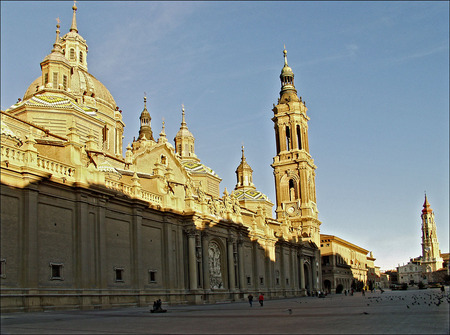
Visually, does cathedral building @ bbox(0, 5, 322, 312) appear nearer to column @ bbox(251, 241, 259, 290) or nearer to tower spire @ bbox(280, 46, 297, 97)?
column @ bbox(251, 241, 259, 290)

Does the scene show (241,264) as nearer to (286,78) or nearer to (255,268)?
(255,268)

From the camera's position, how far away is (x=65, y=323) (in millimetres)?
20609

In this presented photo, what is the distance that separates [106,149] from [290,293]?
33930 millimetres

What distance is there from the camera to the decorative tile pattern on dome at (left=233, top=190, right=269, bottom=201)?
Result: 89.1 metres

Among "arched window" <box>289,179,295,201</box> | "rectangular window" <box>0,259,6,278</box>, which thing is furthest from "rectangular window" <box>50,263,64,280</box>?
"arched window" <box>289,179,295,201</box>

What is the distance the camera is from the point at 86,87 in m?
59.6

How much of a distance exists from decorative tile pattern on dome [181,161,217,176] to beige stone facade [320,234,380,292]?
3872 cm

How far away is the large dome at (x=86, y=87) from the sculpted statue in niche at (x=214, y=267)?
2214cm

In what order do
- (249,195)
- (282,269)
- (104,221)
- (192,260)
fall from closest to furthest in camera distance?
1. (104,221)
2. (192,260)
3. (282,269)
4. (249,195)

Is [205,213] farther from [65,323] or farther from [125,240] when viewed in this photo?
[65,323]

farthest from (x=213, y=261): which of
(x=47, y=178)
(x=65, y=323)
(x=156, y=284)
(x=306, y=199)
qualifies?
(x=306, y=199)

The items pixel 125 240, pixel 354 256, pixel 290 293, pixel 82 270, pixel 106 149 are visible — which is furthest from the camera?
pixel 354 256

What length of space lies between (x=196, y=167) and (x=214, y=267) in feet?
81.0

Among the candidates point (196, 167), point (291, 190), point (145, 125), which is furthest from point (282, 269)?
point (145, 125)
